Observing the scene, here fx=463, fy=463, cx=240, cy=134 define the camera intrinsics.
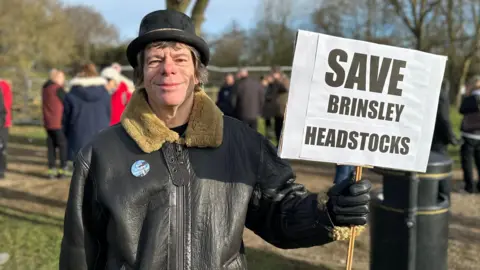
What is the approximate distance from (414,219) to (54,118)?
616 centimetres

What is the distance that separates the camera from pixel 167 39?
1.73 m

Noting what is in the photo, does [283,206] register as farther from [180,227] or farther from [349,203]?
[180,227]

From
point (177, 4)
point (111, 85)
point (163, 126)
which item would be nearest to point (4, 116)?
point (111, 85)

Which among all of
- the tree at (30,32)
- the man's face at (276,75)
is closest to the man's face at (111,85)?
the man's face at (276,75)

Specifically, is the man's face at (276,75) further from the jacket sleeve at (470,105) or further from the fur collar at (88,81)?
the fur collar at (88,81)

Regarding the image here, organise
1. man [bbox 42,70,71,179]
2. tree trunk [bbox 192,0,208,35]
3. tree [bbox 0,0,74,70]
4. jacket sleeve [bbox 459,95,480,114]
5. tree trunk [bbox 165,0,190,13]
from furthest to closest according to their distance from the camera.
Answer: tree [bbox 0,0,74,70], man [bbox 42,70,71,179], jacket sleeve [bbox 459,95,480,114], tree trunk [bbox 192,0,208,35], tree trunk [bbox 165,0,190,13]

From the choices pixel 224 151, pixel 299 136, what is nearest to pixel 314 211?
pixel 299 136

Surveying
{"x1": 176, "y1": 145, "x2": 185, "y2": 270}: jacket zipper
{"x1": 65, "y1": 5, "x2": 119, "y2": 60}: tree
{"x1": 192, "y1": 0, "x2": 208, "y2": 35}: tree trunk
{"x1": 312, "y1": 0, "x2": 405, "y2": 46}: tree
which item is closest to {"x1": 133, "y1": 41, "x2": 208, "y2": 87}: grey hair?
{"x1": 176, "y1": 145, "x2": 185, "y2": 270}: jacket zipper

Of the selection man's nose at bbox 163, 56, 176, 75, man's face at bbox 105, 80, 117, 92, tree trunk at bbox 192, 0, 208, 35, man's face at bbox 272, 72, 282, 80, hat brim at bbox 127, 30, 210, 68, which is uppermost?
tree trunk at bbox 192, 0, 208, 35

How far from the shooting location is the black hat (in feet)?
5.62

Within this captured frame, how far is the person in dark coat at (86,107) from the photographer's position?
6562 mm

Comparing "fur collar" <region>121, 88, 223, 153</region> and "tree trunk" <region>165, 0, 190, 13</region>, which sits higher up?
"tree trunk" <region>165, 0, 190, 13</region>

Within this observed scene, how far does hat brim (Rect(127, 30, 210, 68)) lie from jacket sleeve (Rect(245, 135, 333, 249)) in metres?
0.44

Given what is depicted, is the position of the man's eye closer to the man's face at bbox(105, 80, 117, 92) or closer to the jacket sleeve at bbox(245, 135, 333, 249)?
the jacket sleeve at bbox(245, 135, 333, 249)
